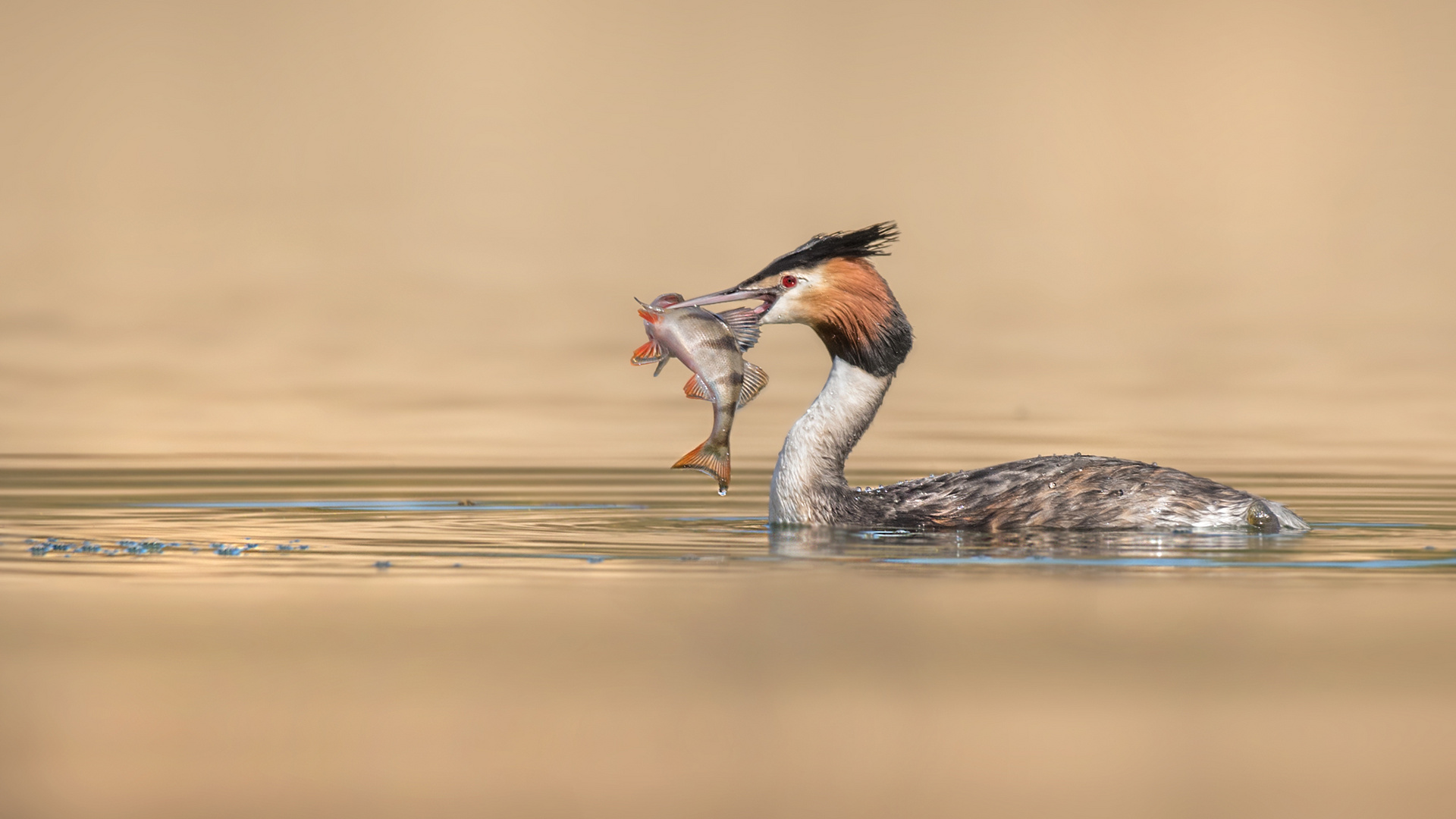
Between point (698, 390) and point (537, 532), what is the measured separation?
1.16 m

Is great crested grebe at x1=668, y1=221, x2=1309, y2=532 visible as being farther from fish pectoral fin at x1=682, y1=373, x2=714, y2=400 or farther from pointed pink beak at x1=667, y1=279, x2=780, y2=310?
fish pectoral fin at x1=682, y1=373, x2=714, y2=400

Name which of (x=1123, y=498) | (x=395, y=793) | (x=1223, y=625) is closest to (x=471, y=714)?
(x=395, y=793)

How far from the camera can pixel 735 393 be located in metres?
11.2

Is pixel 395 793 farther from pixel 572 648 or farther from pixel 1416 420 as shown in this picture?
pixel 1416 420

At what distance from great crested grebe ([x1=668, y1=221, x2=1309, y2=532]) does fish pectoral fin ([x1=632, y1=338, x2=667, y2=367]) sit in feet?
1.30

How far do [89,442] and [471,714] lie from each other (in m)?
11.3

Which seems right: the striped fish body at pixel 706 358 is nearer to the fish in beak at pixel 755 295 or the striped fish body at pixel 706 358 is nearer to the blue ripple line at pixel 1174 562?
the fish in beak at pixel 755 295

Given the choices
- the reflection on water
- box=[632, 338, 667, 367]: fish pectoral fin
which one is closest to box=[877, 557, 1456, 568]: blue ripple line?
the reflection on water

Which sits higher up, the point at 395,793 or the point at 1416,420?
the point at 1416,420

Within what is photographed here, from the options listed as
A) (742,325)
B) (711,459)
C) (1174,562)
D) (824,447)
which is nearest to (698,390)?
(742,325)

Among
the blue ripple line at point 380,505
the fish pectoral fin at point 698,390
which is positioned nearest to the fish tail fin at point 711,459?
the fish pectoral fin at point 698,390

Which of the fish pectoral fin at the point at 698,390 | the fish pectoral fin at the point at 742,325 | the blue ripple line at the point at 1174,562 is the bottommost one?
the blue ripple line at the point at 1174,562

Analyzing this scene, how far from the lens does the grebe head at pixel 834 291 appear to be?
11641mm

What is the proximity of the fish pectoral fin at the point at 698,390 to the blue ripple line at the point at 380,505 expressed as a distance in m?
1.54
